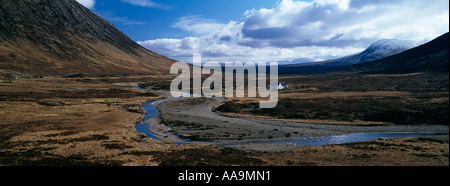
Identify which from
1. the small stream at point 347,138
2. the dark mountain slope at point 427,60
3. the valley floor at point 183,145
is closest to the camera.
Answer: the valley floor at point 183,145

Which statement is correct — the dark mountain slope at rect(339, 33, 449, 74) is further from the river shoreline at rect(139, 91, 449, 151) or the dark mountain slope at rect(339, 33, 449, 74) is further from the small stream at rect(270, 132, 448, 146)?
the river shoreline at rect(139, 91, 449, 151)

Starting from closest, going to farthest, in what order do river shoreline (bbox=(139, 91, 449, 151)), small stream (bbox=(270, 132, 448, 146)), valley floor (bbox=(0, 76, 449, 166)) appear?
valley floor (bbox=(0, 76, 449, 166)) → small stream (bbox=(270, 132, 448, 146)) → river shoreline (bbox=(139, 91, 449, 151))

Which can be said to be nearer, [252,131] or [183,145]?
[183,145]

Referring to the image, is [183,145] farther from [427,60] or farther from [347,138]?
[427,60]

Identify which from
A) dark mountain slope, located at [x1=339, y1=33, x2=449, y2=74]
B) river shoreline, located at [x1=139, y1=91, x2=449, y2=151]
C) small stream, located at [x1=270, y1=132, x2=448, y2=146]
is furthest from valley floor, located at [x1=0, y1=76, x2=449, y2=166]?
dark mountain slope, located at [x1=339, y1=33, x2=449, y2=74]

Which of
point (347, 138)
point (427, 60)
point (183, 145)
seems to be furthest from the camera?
point (427, 60)

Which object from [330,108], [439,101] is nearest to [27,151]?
[330,108]

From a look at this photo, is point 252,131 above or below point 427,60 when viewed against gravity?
below

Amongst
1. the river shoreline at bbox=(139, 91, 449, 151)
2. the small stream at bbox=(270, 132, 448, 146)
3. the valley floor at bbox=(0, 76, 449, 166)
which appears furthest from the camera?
the river shoreline at bbox=(139, 91, 449, 151)

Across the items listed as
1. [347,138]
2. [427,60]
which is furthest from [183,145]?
[427,60]

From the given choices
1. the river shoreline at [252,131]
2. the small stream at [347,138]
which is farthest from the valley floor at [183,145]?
the small stream at [347,138]

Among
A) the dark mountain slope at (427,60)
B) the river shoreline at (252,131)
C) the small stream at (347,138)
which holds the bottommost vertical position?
the small stream at (347,138)

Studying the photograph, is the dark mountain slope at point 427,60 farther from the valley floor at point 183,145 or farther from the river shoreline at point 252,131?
the valley floor at point 183,145
